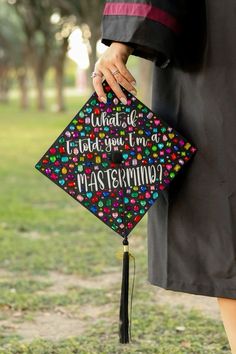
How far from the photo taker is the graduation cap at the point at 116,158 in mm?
2432

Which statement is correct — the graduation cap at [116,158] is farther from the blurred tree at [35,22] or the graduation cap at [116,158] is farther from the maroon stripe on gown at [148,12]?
the blurred tree at [35,22]

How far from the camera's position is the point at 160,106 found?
8.40 ft

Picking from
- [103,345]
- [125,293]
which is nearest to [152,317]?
[103,345]

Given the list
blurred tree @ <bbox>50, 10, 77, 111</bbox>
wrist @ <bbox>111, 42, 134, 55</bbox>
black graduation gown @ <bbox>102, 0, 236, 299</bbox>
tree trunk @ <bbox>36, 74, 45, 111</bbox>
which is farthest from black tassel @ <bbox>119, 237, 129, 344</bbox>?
tree trunk @ <bbox>36, 74, 45, 111</bbox>

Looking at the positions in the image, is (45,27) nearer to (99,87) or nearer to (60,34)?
(60,34)

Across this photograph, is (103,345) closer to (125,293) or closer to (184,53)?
(125,293)

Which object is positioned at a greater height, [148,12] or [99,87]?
[148,12]

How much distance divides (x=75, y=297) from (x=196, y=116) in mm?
2537

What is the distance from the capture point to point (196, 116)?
2.42 metres

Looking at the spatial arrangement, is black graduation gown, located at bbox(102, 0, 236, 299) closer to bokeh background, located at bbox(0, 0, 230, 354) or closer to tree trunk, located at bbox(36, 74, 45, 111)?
bokeh background, located at bbox(0, 0, 230, 354)

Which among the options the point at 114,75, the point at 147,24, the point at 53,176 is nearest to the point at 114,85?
the point at 114,75

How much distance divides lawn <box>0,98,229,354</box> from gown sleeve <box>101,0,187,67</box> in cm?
180

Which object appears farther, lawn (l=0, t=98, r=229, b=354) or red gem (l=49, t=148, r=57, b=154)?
lawn (l=0, t=98, r=229, b=354)

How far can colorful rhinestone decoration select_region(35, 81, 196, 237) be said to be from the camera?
7.98ft
